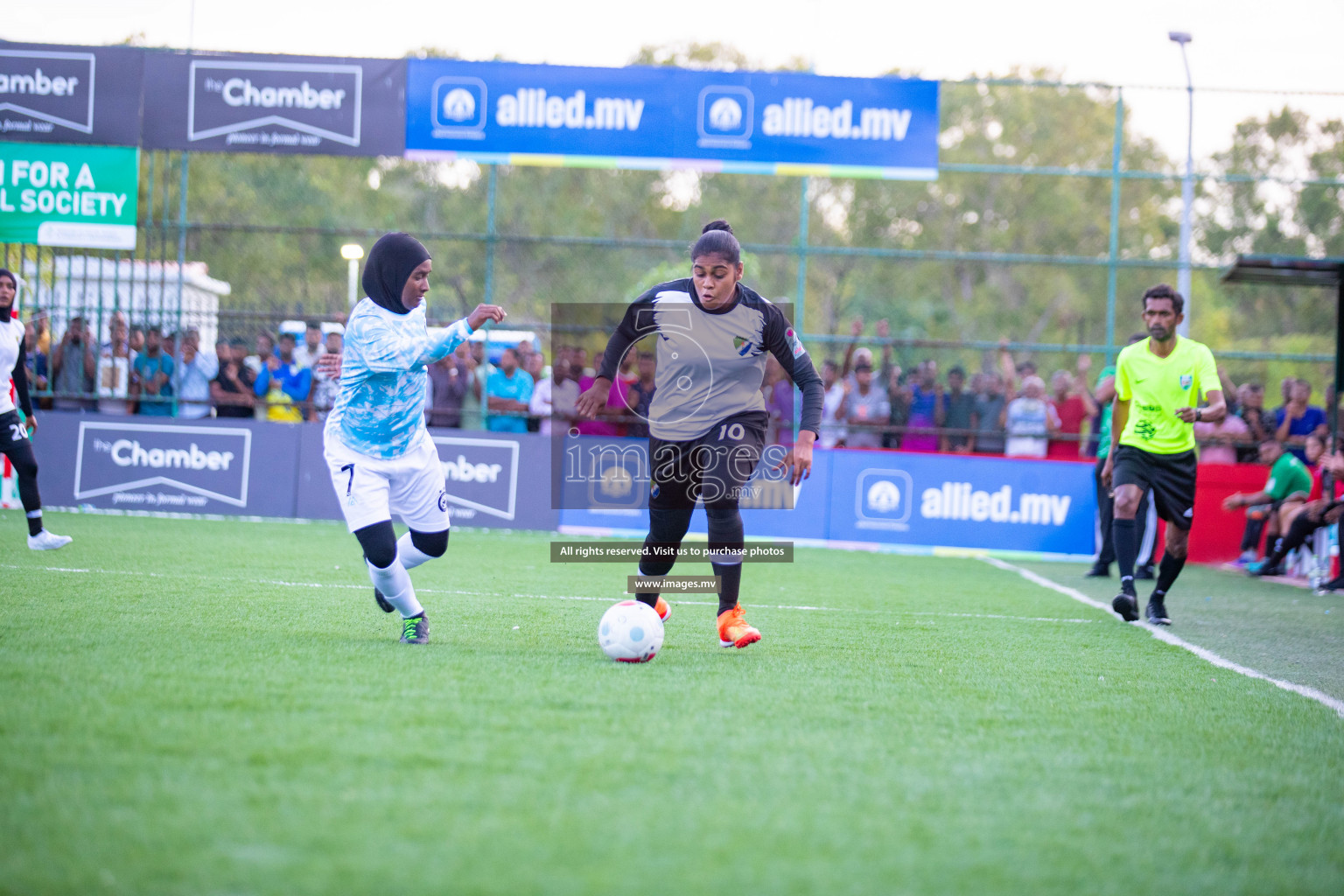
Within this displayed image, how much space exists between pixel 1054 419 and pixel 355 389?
34.8 feet

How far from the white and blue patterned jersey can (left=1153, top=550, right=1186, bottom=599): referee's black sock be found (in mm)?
5130

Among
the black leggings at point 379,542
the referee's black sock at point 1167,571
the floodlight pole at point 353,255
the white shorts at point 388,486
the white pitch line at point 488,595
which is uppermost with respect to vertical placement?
the floodlight pole at point 353,255

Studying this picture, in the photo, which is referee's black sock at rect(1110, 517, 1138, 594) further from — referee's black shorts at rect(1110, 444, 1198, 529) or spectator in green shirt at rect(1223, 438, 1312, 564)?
spectator in green shirt at rect(1223, 438, 1312, 564)

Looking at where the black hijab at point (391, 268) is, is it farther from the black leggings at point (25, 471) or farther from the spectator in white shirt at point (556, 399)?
the spectator in white shirt at point (556, 399)

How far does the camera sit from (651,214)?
134 ft

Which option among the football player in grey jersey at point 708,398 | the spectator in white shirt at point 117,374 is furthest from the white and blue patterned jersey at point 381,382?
the spectator in white shirt at point 117,374

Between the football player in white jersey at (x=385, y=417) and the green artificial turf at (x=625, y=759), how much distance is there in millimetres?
461

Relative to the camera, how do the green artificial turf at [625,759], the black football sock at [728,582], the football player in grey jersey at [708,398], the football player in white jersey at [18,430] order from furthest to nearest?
the football player in white jersey at [18,430] < the black football sock at [728,582] < the football player in grey jersey at [708,398] < the green artificial turf at [625,759]

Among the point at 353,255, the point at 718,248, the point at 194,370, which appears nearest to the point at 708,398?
the point at 718,248

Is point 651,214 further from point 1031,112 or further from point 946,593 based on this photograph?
point 946,593

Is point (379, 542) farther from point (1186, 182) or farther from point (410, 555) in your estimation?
point (1186, 182)

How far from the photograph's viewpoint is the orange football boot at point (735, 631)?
5.80m

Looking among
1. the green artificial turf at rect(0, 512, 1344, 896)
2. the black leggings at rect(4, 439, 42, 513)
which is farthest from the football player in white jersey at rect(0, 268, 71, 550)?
the green artificial turf at rect(0, 512, 1344, 896)

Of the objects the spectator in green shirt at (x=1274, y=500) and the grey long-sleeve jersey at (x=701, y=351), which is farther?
the spectator in green shirt at (x=1274, y=500)
